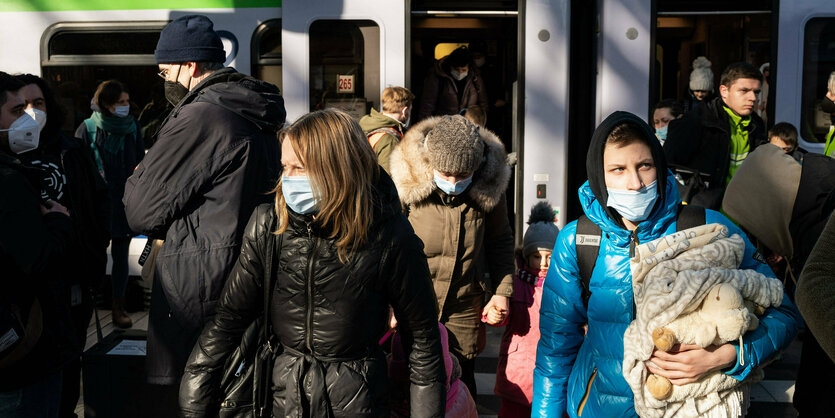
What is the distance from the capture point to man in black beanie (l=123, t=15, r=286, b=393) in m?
2.72

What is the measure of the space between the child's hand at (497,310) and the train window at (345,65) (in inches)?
98.8

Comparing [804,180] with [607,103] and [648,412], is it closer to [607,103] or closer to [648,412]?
[648,412]

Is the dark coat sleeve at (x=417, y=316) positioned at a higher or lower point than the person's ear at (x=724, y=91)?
lower

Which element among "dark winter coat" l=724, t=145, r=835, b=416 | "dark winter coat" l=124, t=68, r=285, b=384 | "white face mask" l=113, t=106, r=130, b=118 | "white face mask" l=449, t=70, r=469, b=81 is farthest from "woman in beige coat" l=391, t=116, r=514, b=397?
"white face mask" l=449, t=70, r=469, b=81

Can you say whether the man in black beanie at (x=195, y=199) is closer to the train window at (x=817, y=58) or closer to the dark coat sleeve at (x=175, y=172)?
the dark coat sleeve at (x=175, y=172)

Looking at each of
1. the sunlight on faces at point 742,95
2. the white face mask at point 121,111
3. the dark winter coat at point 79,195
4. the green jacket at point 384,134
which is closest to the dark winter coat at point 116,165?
the white face mask at point 121,111

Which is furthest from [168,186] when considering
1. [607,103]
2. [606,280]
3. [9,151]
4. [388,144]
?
[607,103]

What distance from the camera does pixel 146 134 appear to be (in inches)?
255

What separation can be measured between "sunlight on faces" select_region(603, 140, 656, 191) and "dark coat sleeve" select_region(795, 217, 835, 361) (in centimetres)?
59

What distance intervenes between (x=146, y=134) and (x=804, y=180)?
16.7ft

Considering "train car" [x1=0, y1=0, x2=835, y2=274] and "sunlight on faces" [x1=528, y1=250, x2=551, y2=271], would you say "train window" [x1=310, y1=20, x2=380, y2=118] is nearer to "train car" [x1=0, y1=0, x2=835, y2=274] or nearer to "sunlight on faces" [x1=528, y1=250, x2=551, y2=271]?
"train car" [x1=0, y1=0, x2=835, y2=274]

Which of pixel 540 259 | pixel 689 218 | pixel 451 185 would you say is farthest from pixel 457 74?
pixel 689 218

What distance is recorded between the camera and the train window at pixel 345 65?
19.1 feet

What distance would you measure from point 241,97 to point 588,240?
4.52 feet
